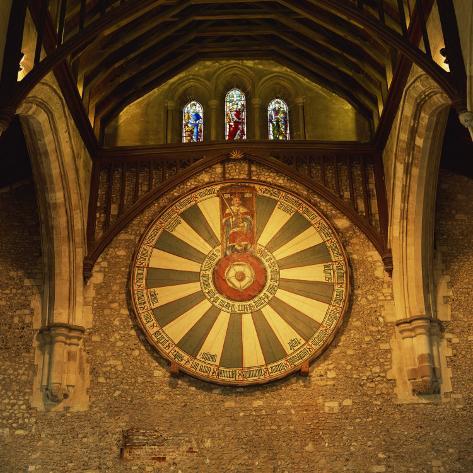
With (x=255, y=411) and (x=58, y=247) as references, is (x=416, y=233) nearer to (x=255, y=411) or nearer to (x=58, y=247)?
(x=255, y=411)

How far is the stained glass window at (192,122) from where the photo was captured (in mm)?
10047

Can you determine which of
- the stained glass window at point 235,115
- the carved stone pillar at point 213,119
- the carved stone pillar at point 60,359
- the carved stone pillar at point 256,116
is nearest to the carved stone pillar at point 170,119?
the carved stone pillar at point 213,119

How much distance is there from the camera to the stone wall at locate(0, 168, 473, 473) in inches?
315

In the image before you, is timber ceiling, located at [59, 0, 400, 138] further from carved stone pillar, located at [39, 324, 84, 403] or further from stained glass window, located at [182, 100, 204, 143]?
carved stone pillar, located at [39, 324, 84, 403]

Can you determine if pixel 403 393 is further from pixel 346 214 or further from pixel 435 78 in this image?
pixel 435 78

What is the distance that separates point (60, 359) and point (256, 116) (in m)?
3.86

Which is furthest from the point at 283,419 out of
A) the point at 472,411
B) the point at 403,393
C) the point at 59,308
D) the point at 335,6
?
the point at 335,6

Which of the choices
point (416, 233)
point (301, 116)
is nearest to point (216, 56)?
point (301, 116)

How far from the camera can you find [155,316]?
8688mm

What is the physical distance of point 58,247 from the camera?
28.8ft

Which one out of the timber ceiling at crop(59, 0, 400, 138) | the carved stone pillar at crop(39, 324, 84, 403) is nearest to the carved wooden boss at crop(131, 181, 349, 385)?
the carved stone pillar at crop(39, 324, 84, 403)

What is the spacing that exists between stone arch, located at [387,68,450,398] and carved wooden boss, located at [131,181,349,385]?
668 millimetres

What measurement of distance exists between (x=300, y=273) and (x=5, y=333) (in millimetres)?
3276

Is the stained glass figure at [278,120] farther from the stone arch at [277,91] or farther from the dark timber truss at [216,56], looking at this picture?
the dark timber truss at [216,56]
